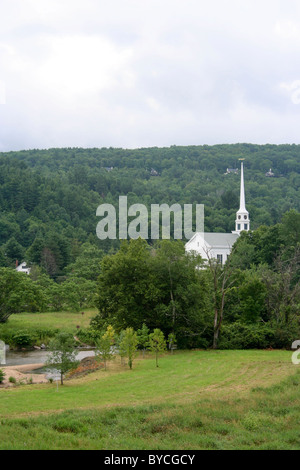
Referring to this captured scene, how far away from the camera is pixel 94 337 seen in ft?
120

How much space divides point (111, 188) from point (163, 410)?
121501 mm

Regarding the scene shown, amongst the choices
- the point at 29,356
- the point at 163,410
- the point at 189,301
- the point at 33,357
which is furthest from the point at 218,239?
the point at 163,410

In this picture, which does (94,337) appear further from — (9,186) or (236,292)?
(9,186)

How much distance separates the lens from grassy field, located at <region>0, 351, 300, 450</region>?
39.9 ft

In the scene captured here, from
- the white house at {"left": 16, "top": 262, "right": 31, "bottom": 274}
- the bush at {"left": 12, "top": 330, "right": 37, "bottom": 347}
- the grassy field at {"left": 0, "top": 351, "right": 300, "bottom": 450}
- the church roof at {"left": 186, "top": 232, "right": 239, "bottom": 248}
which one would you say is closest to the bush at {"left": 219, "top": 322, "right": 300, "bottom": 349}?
the grassy field at {"left": 0, "top": 351, "right": 300, "bottom": 450}

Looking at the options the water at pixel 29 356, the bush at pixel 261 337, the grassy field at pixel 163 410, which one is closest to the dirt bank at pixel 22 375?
the water at pixel 29 356

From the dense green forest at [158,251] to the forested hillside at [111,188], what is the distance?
0.93 ft

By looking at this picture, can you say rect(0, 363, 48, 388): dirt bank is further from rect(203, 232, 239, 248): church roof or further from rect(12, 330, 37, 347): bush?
rect(203, 232, 239, 248): church roof

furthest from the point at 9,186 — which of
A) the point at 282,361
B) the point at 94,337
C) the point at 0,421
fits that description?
the point at 0,421

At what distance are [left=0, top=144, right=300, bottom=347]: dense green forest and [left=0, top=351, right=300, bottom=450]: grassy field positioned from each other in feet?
23.0

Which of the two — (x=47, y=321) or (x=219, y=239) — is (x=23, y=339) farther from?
(x=219, y=239)

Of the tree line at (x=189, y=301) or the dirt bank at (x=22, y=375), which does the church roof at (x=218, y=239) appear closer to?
the tree line at (x=189, y=301)

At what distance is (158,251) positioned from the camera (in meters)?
32.9

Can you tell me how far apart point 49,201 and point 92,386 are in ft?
273
